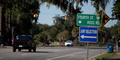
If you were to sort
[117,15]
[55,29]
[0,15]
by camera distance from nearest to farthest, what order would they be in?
[117,15], [0,15], [55,29]

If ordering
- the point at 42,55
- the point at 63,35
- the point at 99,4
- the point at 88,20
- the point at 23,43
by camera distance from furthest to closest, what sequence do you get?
the point at 63,35 → the point at 23,43 → the point at 42,55 → the point at 88,20 → the point at 99,4

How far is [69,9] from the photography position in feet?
37.7

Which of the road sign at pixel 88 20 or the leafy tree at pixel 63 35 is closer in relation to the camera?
the road sign at pixel 88 20

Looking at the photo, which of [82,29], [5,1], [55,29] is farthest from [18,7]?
[55,29]

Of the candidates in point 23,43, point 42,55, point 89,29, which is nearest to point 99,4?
point 89,29

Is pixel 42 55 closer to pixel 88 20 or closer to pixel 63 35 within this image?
pixel 88 20

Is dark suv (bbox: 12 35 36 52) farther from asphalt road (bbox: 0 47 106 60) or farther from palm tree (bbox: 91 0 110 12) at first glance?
palm tree (bbox: 91 0 110 12)

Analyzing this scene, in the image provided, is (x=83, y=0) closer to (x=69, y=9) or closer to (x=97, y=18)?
(x=69, y=9)

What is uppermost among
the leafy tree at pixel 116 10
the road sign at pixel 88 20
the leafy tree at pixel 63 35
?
the leafy tree at pixel 116 10

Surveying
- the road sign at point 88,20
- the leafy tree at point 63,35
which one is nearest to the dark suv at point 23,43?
the road sign at point 88,20

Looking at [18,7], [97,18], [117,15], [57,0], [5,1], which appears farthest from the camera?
[117,15]

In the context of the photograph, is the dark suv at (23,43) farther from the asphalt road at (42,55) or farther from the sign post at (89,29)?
the sign post at (89,29)

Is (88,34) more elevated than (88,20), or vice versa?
(88,20)

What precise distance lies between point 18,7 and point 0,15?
5571cm
